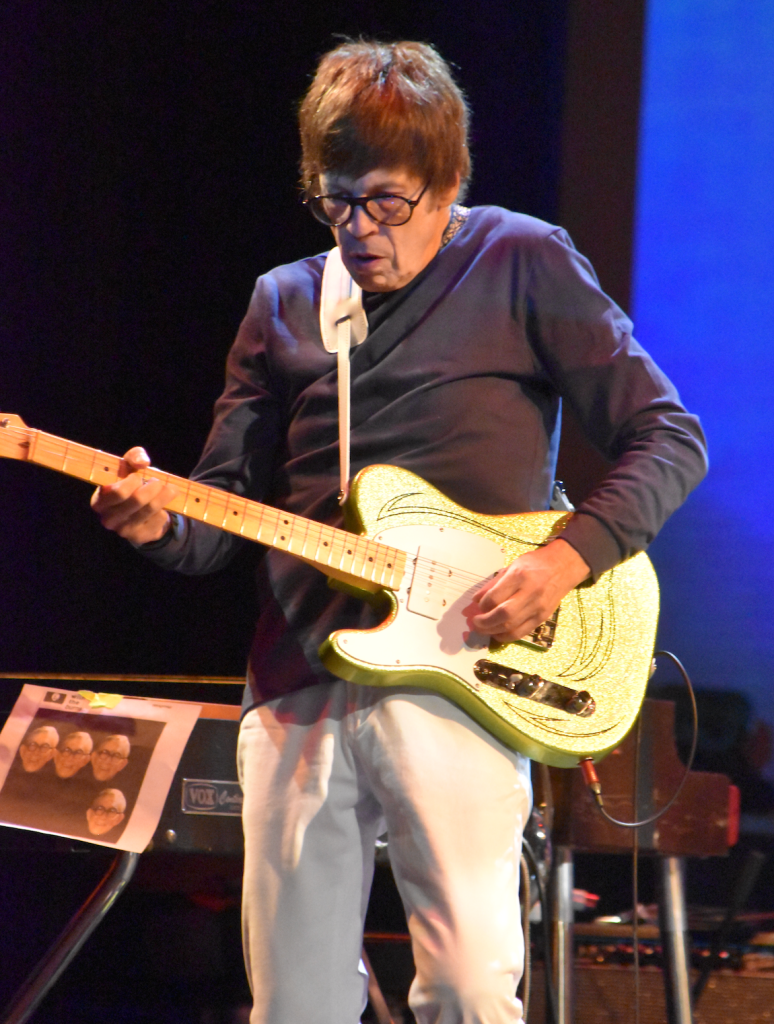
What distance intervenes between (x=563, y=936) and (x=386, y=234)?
1605mm

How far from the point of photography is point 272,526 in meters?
1.55

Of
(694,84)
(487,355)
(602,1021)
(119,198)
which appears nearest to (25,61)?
(119,198)

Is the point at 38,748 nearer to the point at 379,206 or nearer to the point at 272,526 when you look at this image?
the point at 272,526

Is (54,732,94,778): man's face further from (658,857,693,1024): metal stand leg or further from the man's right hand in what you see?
(658,857,693,1024): metal stand leg

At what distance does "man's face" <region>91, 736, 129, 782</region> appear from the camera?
2068 mm

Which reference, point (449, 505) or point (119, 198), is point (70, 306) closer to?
point (119, 198)

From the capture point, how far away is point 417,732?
4.78 feet

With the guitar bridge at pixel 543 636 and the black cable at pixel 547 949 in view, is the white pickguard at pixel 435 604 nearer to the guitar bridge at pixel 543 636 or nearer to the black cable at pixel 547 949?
the guitar bridge at pixel 543 636

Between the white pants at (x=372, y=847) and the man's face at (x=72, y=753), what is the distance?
61 centimetres

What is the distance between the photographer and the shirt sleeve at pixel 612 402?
1.57 meters

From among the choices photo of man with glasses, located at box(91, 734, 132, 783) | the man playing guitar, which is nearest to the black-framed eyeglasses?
the man playing guitar

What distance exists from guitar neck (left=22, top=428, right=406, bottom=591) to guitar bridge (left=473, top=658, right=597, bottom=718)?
180 millimetres

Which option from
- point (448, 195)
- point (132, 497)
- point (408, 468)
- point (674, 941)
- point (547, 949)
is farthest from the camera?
point (674, 941)

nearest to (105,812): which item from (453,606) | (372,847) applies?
(372,847)
